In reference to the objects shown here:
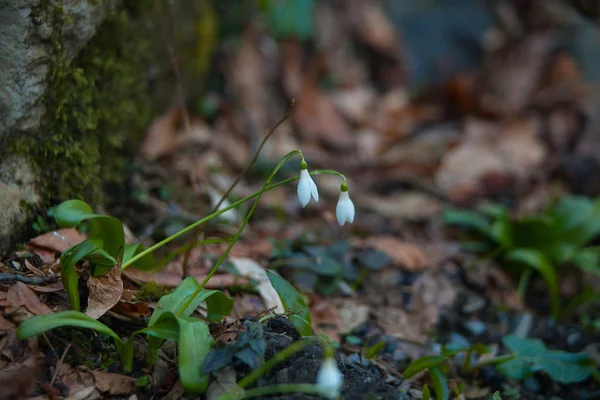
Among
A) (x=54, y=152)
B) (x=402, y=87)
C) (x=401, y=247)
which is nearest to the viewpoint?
(x=54, y=152)

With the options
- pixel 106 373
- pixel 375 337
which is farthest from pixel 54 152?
pixel 375 337

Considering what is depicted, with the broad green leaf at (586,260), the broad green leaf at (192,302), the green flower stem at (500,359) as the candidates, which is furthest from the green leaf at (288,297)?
the broad green leaf at (586,260)

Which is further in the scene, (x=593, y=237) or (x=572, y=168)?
(x=572, y=168)

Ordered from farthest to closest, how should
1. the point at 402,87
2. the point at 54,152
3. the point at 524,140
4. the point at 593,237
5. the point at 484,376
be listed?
the point at 402,87 → the point at 524,140 → the point at 593,237 → the point at 484,376 → the point at 54,152

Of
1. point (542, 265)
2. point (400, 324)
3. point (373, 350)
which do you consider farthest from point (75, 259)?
point (542, 265)

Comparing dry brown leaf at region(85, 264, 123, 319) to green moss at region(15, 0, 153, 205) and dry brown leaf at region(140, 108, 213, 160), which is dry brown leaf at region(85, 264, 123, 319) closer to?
green moss at region(15, 0, 153, 205)

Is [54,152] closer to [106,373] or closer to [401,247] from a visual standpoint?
[106,373]
